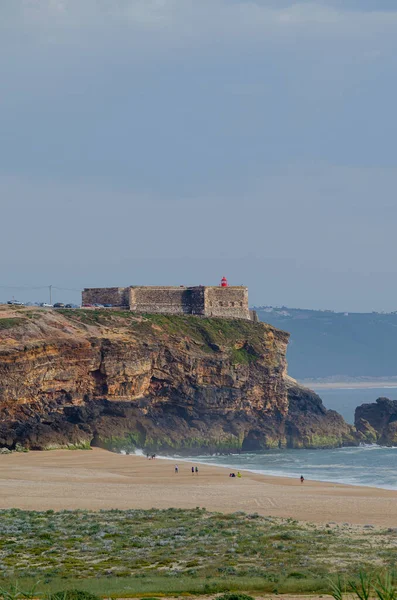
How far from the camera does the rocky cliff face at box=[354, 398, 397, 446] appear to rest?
6962 centimetres

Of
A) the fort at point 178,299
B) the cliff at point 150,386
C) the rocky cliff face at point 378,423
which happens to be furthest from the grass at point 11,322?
the rocky cliff face at point 378,423

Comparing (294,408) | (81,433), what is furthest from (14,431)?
(294,408)

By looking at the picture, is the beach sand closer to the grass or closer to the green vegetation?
the grass

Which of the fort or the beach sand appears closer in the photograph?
the beach sand

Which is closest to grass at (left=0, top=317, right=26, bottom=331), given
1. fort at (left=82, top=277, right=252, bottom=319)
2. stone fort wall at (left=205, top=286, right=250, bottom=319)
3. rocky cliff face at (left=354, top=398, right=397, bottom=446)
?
fort at (left=82, top=277, right=252, bottom=319)

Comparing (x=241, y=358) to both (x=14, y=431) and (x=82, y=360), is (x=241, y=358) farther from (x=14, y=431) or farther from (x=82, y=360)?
(x=14, y=431)

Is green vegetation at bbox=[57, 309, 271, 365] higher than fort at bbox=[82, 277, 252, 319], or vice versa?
fort at bbox=[82, 277, 252, 319]

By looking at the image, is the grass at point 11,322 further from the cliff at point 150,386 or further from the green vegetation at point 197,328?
the green vegetation at point 197,328

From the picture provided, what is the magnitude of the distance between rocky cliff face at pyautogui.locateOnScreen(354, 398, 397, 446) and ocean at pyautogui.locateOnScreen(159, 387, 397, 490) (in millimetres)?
1848

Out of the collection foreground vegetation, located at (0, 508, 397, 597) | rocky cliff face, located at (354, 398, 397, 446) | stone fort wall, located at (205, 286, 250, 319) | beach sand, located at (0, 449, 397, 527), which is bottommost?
foreground vegetation, located at (0, 508, 397, 597)

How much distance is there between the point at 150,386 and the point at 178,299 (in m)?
11.9

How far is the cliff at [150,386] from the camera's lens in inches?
2155

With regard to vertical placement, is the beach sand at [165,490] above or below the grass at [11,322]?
below

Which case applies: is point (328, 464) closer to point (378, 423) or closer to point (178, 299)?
point (378, 423)
